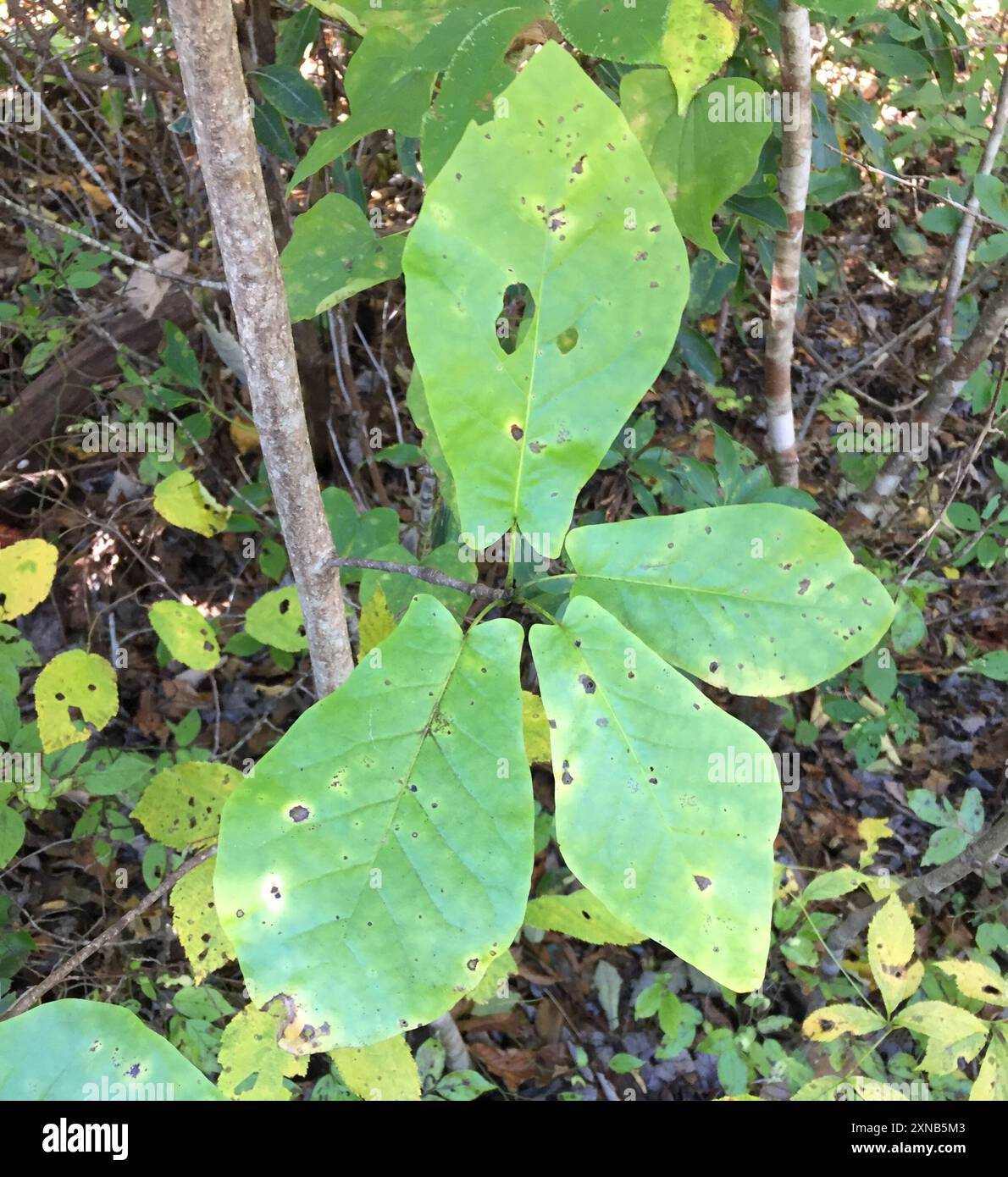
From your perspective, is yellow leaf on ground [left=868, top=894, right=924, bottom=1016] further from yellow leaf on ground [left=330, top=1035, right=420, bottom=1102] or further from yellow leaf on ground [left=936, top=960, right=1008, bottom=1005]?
yellow leaf on ground [left=330, top=1035, right=420, bottom=1102]

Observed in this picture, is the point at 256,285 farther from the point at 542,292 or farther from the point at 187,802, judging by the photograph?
the point at 187,802

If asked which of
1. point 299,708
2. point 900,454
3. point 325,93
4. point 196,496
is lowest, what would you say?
point 299,708

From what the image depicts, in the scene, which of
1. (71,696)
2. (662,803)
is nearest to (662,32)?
(662,803)

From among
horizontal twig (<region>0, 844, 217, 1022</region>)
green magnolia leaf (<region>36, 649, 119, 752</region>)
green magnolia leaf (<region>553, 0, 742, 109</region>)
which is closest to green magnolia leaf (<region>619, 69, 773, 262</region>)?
green magnolia leaf (<region>553, 0, 742, 109</region>)

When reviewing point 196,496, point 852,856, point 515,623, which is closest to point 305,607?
point 515,623

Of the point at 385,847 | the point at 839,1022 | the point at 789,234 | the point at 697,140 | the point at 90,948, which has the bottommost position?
the point at 839,1022

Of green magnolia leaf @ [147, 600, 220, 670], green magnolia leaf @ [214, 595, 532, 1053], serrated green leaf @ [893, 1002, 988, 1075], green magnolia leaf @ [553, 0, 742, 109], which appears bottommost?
serrated green leaf @ [893, 1002, 988, 1075]

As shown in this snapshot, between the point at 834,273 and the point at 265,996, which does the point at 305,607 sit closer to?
the point at 265,996
